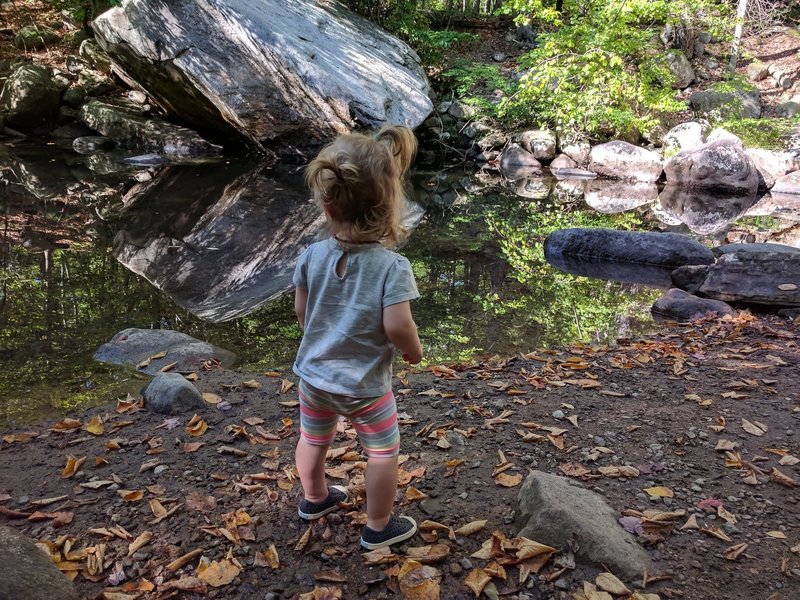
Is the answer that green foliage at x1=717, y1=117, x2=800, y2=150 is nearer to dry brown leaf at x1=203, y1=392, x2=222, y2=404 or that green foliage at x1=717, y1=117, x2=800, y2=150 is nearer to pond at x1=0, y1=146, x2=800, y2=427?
pond at x1=0, y1=146, x2=800, y2=427

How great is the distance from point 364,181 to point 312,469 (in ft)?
3.88

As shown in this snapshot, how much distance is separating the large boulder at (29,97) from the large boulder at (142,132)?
0.97m

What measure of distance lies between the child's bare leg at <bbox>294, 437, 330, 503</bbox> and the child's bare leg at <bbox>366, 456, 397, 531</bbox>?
0.24m

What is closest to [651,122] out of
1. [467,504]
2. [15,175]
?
[15,175]

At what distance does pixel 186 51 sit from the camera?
14.1m

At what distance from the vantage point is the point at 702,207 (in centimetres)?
1277

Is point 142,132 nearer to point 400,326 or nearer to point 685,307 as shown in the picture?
point 685,307

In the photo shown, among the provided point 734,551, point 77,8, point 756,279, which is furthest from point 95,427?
point 77,8

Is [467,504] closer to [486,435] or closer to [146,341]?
[486,435]

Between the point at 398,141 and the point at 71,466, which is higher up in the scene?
the point at 398,141

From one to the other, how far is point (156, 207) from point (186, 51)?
6.37 m

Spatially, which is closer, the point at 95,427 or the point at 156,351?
the point at 95,427

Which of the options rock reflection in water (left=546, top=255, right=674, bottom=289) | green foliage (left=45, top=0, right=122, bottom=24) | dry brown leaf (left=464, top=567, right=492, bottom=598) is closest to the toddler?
dry brown leaf (left=464, top=567, right=492, bottom=598)

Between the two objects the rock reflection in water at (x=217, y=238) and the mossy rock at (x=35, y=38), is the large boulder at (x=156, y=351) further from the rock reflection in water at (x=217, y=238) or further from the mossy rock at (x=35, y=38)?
the mossy rock at (x=35, y=38)
